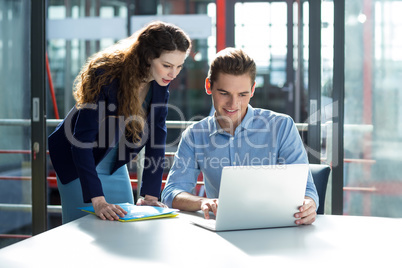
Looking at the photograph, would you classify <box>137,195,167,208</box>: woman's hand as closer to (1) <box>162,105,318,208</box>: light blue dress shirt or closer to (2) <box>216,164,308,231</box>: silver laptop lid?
(1) <box>162,105,318,208</box>: light blue dress shirt

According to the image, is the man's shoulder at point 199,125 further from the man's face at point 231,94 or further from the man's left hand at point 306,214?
the man's left hand at point 306,214

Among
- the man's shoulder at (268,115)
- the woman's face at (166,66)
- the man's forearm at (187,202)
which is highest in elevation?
the woman's face at (166,66)

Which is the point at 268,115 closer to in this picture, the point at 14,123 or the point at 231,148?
the point at 231,148

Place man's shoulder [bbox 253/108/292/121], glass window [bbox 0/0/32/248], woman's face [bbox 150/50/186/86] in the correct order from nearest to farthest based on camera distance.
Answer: woman's face [bbox 150/50/186/86] → man's shoulder [bbox 253/108/292/121] → glass window [bbox 0/0/32/248]

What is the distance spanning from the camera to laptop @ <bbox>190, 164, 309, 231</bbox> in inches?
39.8

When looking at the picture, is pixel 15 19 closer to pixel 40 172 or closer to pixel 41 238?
pixel 40 172

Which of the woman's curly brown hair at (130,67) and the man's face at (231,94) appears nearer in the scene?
the woman's curly brown hair at (130,67)

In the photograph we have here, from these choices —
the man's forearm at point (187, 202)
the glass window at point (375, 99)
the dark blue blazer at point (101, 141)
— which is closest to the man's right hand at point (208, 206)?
the man's forearm at point (187, 202)

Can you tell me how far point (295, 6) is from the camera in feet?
10.6

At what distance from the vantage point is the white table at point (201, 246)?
81cm

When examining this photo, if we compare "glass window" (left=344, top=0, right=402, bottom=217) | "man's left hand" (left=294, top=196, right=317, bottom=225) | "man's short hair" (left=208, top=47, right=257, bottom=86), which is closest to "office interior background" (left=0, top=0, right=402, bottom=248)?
"glass window" (left=344, top=0, right=402, bottom=217)

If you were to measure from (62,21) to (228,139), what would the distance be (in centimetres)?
234

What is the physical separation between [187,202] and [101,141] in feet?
1.16

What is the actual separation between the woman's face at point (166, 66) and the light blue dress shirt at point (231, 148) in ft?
0.72
